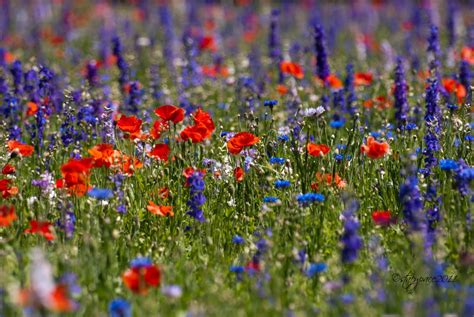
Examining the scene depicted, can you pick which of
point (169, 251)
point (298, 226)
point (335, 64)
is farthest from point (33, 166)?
point (335, 64)

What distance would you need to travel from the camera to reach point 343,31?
41.0ft

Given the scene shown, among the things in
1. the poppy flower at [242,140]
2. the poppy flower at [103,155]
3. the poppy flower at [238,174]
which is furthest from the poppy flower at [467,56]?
the poppy flower at [103,155]

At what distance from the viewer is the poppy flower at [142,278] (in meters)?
2.60

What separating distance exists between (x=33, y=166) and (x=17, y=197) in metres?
1.10

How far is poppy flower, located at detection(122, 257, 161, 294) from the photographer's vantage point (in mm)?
2600

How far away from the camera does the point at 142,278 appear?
264cm

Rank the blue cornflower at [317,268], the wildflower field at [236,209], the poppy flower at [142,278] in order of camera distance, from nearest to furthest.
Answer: the poppy flower at [142,278] → the wildflower field at [236,209] → the blue cornflower at [317,268]

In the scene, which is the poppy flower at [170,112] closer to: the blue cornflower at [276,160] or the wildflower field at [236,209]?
the wildflower field at [236,209]

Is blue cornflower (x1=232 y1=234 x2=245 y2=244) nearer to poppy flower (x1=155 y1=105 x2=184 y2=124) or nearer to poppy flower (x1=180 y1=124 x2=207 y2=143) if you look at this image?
poppy flower (x1=180 y1=124 x2=207 y2=143)

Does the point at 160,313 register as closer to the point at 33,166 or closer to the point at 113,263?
the point at 113,263

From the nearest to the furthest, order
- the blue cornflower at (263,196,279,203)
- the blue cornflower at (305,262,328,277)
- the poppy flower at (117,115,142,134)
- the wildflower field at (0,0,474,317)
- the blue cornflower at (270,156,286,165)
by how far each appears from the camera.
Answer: the wildflower field at (0,0,474,317) < the blue cornflower at (305,262,328,277) < the blue cornflower at (263,196,279,203) < the poppy flower at (117,115,142,134) < the blue cornflower at (270,156,286,165)

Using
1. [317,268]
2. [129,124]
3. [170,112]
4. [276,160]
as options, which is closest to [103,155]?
[129,124]

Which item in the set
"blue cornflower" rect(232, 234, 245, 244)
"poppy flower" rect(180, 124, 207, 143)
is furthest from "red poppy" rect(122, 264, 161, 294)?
"poppy flower" rect(180, 124, 207, 143)

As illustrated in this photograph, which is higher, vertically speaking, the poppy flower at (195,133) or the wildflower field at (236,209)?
the poppy flower at (195,133)
